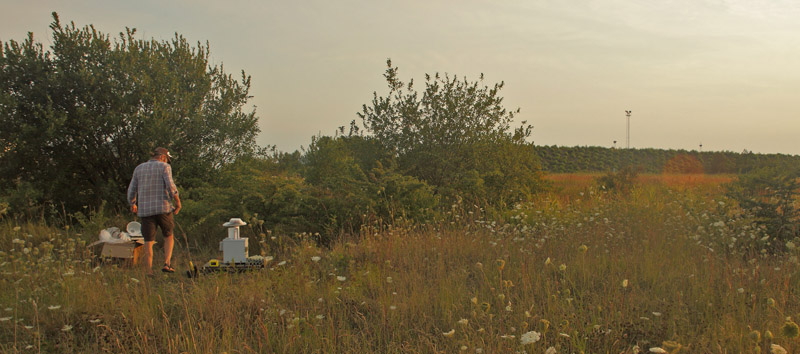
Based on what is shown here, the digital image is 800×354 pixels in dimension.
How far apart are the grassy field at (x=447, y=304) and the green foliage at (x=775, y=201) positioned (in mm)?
285

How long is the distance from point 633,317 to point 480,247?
2571mm

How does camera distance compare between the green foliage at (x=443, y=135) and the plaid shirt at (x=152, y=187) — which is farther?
the green foliage at (x=443, y=135)

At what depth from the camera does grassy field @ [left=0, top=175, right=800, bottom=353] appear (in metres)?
3.52

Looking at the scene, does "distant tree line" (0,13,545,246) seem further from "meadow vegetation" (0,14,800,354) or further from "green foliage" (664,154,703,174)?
"green foliage" (664,154,703,174)

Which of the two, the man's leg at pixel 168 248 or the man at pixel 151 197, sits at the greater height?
the man at pixel 151 197

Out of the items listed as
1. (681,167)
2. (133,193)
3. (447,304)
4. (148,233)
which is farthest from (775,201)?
(681,167)

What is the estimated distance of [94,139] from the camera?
11.7 m

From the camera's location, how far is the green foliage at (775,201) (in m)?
6.30

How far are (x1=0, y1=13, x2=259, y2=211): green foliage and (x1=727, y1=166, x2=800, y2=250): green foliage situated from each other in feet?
39.2

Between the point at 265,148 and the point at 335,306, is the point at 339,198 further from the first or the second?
the point at 265,148

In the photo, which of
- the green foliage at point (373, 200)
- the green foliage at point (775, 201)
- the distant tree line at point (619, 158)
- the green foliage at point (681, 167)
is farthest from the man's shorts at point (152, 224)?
the distant tree line at point (619, 158)

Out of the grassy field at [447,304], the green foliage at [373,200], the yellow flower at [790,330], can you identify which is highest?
the green foliage at [373,200]

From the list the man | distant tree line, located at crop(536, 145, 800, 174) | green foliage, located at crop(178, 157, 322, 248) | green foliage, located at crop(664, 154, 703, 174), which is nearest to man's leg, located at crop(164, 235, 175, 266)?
the man

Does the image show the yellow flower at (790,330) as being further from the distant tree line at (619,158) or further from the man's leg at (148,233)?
the distant tree line at (619,158)
